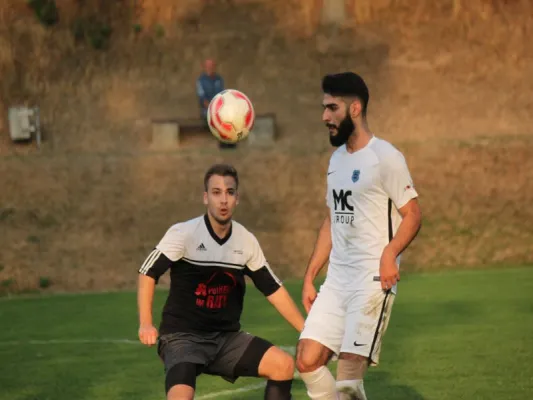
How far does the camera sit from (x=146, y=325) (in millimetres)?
6750

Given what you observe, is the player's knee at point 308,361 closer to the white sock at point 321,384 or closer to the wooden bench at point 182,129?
the white sock at point 321,384

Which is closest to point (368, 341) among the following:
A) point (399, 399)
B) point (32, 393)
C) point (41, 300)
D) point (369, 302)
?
point (369, 302)

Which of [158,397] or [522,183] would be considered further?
[522,183]

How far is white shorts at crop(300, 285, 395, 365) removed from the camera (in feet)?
22.5

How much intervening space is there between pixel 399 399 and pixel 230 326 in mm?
2377

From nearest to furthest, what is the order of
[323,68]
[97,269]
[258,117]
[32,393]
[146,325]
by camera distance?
[146,325], [32,393], [97,269], [258,117], [323,68]

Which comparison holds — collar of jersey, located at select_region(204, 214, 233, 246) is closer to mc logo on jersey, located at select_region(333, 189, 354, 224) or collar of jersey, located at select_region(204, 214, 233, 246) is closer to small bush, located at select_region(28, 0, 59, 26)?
mc logo on jersey, located at select_region(333, 189, 354, 224)

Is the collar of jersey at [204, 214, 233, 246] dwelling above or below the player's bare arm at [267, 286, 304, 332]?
above

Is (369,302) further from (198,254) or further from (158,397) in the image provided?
(158,397)

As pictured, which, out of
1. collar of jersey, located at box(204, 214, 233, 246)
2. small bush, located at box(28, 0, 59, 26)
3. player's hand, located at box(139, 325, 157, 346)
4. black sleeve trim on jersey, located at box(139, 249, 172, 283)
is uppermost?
small bush, located at box(28, 0, 59, 26)

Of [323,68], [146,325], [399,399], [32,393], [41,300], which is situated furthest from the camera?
[323,68]

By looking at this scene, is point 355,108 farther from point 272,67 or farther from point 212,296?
point 272,67

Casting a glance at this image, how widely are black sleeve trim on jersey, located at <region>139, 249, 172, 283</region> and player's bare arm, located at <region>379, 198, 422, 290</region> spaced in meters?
1.33

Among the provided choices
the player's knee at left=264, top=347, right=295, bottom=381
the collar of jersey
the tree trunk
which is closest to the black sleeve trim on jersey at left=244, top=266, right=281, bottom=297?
the collar of jersey
